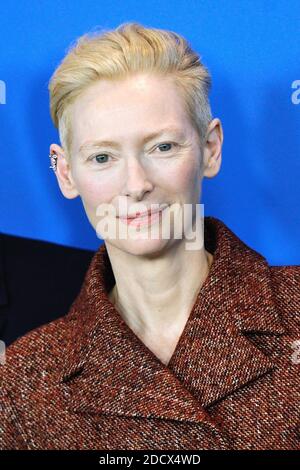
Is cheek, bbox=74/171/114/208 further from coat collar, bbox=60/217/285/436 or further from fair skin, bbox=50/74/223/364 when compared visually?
coat collar, bbox=60/217/285/436

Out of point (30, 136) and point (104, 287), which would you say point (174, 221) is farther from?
point (30, 136)

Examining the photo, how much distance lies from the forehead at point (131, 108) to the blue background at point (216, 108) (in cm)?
30

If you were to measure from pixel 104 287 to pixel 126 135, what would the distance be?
0.31 meters

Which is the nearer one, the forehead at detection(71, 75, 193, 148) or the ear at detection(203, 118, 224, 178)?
the forehead at detection(71, 75, 193, 148)

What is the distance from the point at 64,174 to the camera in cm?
158

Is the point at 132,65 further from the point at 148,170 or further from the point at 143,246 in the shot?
the point at 143,246

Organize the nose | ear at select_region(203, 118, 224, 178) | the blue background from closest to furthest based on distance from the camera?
the nose < ear at select_region(203, 118, 224, 178) < the blue background

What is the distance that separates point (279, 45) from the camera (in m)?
1.69

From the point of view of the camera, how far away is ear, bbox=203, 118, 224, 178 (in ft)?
5.01

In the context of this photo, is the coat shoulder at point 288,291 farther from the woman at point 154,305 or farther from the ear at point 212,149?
the ear at point 212,149

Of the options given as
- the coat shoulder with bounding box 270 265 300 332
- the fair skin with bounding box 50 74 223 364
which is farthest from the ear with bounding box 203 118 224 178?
the coat shoulder with bounding box 270 265 300 332

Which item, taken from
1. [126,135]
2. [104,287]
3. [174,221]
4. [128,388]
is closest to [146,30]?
[126,135]

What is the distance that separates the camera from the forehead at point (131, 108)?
1418 millimetres

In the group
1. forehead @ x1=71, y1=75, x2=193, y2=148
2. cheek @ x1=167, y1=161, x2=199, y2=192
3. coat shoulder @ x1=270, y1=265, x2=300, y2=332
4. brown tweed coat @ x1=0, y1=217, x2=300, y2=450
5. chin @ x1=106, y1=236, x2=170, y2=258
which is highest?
forehead @ x1=71, y1=75, x2=193, y2=148
